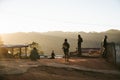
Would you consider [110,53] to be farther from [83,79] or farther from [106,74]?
[83,79]

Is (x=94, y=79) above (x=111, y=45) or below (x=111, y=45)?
below

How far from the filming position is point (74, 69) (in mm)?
20672

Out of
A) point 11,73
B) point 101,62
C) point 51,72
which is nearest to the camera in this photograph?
point 11,73

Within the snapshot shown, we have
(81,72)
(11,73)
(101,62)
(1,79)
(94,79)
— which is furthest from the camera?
(101,62)

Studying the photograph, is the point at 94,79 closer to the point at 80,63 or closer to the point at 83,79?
the point at 83,79

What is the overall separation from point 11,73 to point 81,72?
5.50m

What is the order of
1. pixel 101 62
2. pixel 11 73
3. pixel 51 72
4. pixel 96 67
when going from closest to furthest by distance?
1. pixel 11 73
2. pixel 51 72
3. pixel 96 67
4. pixel 101 62

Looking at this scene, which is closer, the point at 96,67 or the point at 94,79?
the point at 94,79

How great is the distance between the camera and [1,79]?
49.7ft

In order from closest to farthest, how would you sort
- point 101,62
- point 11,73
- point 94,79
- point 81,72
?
point 11,73
point 94,79
point 81,72
point 101,62

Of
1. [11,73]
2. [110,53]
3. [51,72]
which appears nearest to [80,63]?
[110,53]

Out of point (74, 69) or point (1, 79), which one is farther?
point (74, 69)

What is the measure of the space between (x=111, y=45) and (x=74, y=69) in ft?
22.7

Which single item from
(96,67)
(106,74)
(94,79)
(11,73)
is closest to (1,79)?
(11,73)
